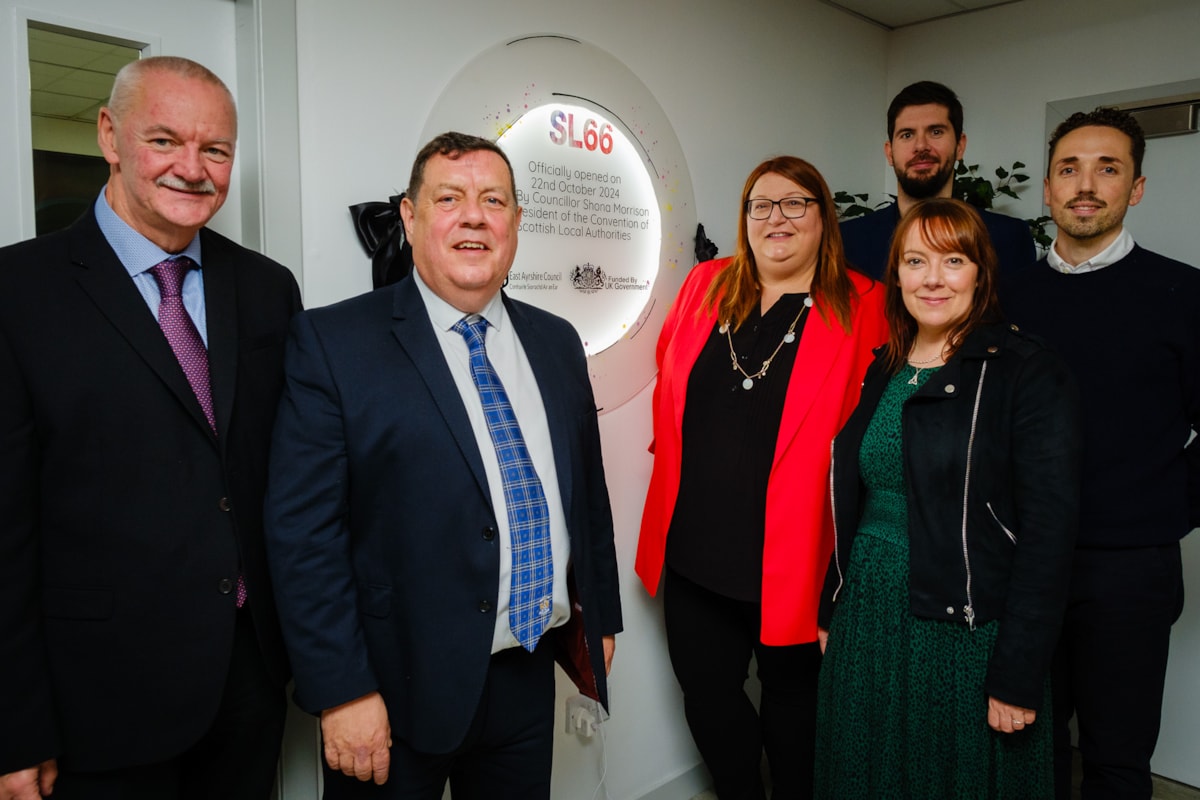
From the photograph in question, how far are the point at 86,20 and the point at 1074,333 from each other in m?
2.21

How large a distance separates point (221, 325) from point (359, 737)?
2.38 feet

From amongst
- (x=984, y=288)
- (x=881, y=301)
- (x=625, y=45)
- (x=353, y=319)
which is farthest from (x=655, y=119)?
(x=353, y=319)

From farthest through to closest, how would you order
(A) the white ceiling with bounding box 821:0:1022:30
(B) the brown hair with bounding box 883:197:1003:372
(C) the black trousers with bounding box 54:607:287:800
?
(A) the white ceiling with bounding box 821:0:1022:30
(B) the brown hair with bounding box 883:197:1003:372
(C) the black trousers with bounding box 54:607:287:800

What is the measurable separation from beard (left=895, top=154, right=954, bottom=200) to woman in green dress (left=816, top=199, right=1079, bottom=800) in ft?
2.75

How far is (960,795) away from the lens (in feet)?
5.33

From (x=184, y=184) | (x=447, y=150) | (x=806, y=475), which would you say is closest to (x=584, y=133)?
(x=447, y=150)

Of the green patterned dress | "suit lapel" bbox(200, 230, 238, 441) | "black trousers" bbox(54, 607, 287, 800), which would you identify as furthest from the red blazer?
"suit lapel" bbox(200, 230, 238, 441)

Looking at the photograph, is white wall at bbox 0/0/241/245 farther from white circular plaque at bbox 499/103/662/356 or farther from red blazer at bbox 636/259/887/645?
red blazer at bbox 636/259/887/645

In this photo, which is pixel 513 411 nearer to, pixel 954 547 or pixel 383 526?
pixel 383 526

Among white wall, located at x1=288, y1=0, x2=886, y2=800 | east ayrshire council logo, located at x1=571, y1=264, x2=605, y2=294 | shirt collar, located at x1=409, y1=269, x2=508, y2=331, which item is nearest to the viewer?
shirt collar, located at x1=409, y1=269, x2=508, y2=331

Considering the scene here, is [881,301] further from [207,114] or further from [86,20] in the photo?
[86,20]

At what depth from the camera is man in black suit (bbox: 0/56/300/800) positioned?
1.18 meters

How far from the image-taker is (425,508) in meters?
1.39

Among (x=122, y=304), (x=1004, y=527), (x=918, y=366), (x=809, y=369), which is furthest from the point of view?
(x=809, y=369)
